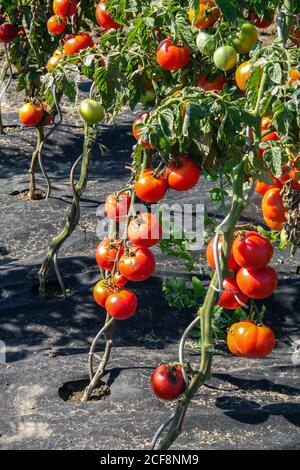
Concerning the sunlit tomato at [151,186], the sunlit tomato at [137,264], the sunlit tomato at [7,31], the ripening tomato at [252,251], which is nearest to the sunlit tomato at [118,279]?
the sunlit tomato at [137,264]

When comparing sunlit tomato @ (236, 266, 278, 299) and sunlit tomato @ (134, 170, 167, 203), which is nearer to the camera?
sunlit tomato @ (236, 266, 278, 299)

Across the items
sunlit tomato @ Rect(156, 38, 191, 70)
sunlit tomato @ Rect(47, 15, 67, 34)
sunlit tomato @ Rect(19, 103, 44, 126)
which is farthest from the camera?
sunlit tomato @ Rect(19, 103, 44, 126)

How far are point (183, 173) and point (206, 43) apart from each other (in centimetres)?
36

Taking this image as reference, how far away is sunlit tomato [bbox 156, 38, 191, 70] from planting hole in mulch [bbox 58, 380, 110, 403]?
122 centimetres

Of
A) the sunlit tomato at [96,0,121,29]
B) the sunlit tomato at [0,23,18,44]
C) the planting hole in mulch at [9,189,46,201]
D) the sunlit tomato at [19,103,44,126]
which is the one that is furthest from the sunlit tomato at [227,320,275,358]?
the sunlit tomato at [0,23,18,44]

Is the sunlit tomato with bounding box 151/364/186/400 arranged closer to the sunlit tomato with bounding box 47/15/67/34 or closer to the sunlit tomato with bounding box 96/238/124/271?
the sunlit tomato with bounding box 96/238/124/271

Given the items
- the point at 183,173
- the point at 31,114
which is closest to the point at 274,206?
the point at 183,173

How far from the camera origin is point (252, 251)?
2.10m


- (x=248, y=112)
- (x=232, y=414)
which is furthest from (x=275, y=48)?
(x=232, y=414)

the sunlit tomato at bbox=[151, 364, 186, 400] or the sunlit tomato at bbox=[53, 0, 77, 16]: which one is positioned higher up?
the sunlit tomato at bbox=[53, 0, 77, 16]

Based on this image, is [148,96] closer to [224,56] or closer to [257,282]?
[224,56]

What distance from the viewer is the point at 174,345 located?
135 inches

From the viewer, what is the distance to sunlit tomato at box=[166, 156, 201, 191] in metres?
2.30

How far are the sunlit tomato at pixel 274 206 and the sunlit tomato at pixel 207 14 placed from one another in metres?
0.54
